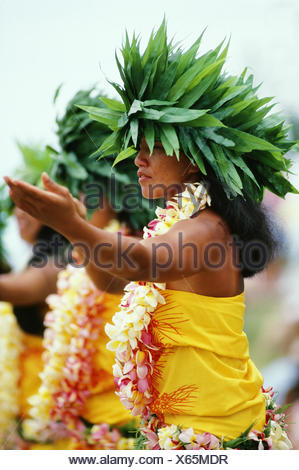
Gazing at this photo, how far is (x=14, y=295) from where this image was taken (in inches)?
115

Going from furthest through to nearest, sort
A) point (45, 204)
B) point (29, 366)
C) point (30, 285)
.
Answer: point (29, 366) → point (30, 285) → point (45, 204)

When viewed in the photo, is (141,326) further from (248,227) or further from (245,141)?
(245,141)

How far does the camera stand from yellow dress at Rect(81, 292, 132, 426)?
260cm

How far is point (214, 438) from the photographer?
5.74 ft

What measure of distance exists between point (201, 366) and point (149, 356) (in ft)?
0.57

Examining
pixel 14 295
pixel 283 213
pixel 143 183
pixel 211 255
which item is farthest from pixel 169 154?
pixel 14 295

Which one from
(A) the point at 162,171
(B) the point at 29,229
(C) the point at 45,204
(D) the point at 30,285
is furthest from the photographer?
(B) the point at 29,229

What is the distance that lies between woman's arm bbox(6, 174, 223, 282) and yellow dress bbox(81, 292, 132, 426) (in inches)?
40.6

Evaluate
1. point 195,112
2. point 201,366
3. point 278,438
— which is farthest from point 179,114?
point 278,438

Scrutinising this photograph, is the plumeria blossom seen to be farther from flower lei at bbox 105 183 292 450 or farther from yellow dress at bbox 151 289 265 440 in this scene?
yellow dress at bbox 151 289 265 440

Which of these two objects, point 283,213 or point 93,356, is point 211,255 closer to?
point 283,213

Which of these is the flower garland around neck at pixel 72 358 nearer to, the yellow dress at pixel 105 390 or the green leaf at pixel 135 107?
the yellow dress at pixel 105 390

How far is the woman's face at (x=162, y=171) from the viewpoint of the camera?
1.85 metres

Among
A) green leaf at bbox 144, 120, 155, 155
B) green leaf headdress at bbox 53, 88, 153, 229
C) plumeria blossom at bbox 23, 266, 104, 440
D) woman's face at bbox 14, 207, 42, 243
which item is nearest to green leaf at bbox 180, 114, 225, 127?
green leaf at bbox 144, 120, 155, 155
